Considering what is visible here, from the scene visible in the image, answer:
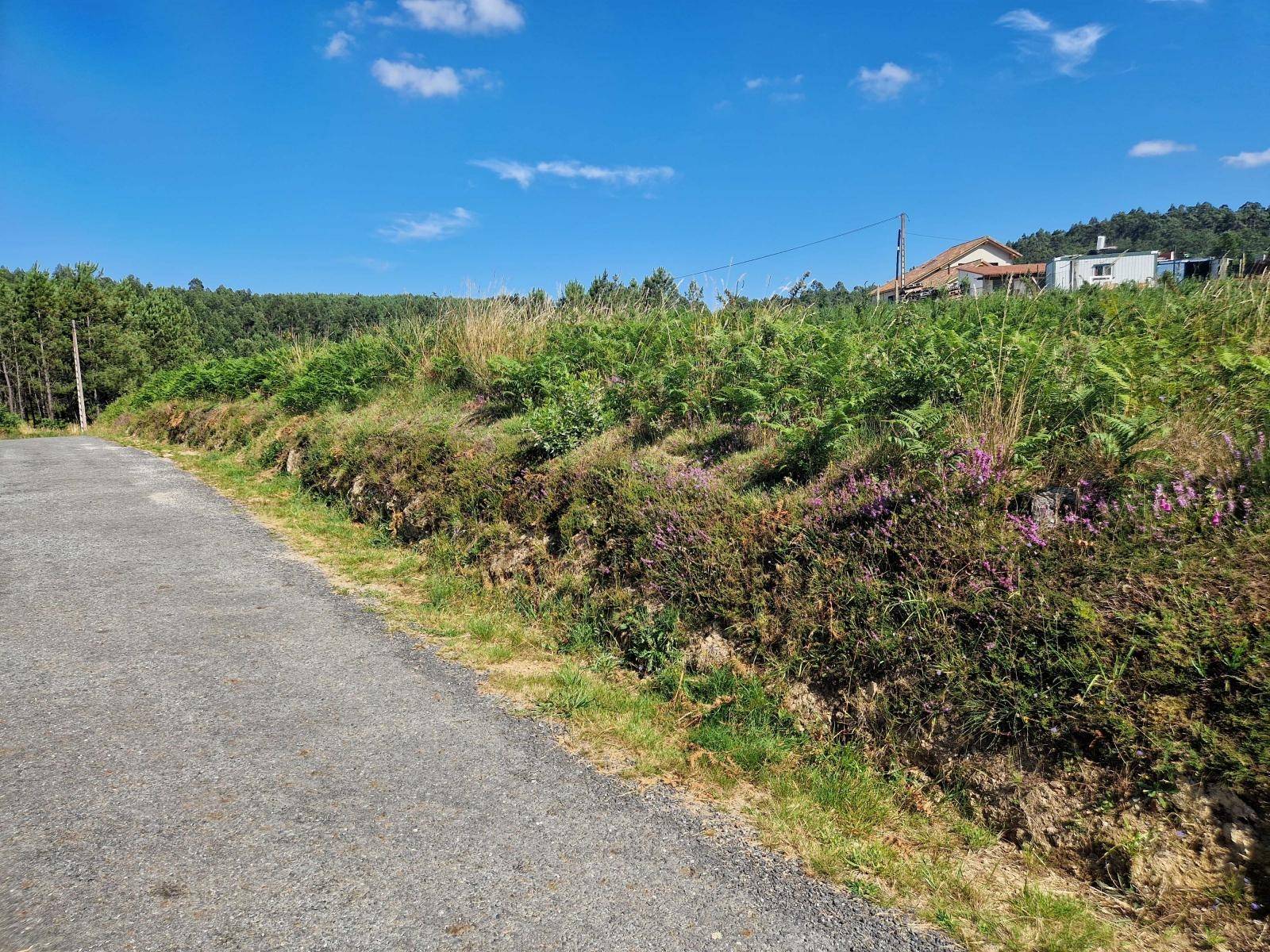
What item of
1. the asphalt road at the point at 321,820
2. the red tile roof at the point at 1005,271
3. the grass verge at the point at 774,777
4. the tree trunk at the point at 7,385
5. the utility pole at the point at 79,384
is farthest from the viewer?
the tree trunk at the point at 7,385

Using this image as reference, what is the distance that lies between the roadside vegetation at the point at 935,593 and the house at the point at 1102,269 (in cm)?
120

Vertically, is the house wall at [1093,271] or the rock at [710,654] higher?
the house wall at [1093,271]

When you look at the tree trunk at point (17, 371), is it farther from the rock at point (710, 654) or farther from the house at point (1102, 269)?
the rock at point (710, 654)

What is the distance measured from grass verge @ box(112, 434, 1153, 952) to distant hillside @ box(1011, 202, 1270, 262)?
7753 cm

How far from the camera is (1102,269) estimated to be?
1894cm

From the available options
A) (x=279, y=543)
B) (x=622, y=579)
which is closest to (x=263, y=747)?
(x=622, y=579)

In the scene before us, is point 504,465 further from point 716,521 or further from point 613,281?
point 613,281

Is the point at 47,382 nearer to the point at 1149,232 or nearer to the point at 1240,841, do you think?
the point at 1240,841

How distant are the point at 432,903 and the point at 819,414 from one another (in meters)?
4.64

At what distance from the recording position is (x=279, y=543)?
9.04 m

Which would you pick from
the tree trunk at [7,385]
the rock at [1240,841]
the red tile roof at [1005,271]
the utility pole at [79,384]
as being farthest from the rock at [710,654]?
the tree trunk at [7,385]

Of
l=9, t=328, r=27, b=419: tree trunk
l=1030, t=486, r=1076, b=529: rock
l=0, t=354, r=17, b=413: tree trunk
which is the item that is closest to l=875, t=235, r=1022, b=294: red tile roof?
l=1030, t=486, r=1076, b=529: rock

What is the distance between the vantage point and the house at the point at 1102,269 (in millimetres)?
9109

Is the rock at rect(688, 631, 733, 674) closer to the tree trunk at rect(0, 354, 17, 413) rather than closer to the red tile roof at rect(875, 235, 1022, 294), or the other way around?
the red tile roof at rect(875, 235, 1022, 294)
